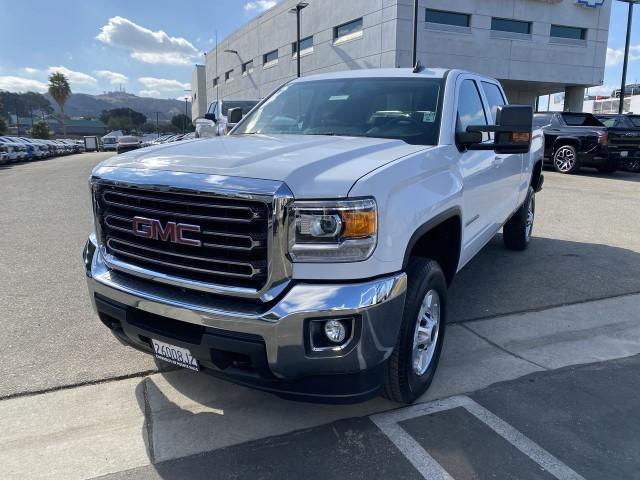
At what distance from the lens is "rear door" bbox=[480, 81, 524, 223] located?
15.4ft

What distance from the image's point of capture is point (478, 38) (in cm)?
3316

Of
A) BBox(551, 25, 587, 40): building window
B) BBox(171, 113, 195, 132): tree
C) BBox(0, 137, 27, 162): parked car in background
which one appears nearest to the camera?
BBox(0, 137, 27, 162): parked car in background

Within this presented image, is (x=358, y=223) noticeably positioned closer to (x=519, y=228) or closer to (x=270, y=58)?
(x=519, y=228)

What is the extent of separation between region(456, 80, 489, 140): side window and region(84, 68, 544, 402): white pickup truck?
0.47 metres

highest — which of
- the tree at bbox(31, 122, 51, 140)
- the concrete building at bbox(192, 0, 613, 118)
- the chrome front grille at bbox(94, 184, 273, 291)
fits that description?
the concrete building at bbox(192, 0, 613, 118)

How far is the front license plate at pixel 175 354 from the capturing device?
2.65 meters

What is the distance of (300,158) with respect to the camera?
268cm

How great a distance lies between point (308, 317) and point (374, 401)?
3.79 ft

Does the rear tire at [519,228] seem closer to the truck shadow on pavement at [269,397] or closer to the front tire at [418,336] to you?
the truck shadow on pavement at [269,397]

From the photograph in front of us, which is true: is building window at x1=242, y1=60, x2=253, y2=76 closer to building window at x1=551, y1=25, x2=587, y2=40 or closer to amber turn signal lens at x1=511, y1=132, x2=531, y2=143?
building window at x1=551, y1=25, x2=587, y2=40

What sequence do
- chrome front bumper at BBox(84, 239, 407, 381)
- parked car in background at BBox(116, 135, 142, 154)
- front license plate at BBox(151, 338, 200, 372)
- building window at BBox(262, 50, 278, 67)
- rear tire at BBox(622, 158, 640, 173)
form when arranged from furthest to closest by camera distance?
building window at BBox(262, 50, 278, 67) < parked car in background at BBox(116, 135, 142, 154) < rear tire at BBox(622, 158, 640, 173) < front license plate at BBox(151, 338, 200, 372) < chrome front bumper at BBox(84, 239, 407, 381)

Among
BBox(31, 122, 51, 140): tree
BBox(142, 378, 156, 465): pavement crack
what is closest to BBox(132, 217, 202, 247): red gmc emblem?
BBox(142, 378, 156, 465): pavement crack

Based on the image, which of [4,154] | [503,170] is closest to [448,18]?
[4,154]

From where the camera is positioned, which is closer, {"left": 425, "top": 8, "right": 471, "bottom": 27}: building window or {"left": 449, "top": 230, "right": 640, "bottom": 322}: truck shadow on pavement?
{"left": 449, "top": 230, "right": 640, "bottom": 322}: truck shadow on pavement
